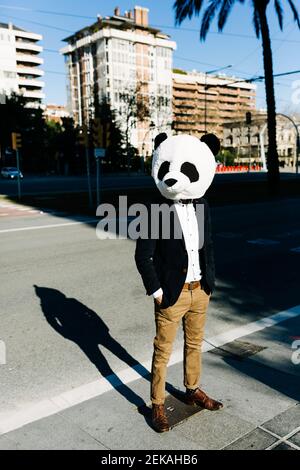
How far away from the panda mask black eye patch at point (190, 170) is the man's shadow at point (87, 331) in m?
1.78

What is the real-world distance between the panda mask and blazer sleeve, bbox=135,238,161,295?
36 centimetres

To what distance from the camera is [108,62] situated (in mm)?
106000

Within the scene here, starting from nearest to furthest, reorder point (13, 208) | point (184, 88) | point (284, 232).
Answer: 1. point (284, 232)
2. point (13, 208)
3. point (184, 88)

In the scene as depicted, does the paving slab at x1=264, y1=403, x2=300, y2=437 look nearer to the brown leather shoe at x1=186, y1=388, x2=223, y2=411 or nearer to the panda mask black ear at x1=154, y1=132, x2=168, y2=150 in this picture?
the brown leather shoe at x1=186, y1=388, x2=223, y2=411

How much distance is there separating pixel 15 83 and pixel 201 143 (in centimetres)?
11622

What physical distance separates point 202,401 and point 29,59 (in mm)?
123728

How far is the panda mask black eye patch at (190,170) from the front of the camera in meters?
2.93

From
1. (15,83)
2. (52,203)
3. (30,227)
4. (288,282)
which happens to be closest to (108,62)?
(15,83)

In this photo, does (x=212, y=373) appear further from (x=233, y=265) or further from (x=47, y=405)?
(x=233, y=265)

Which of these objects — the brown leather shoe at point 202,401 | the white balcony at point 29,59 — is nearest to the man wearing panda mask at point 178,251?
the brown leather shoe at point 202,401

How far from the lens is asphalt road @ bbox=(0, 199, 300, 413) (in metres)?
4.10

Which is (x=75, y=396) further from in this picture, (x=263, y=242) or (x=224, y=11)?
(x=224, y=11)

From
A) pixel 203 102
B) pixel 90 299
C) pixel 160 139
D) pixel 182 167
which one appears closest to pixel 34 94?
pixel 203 102
